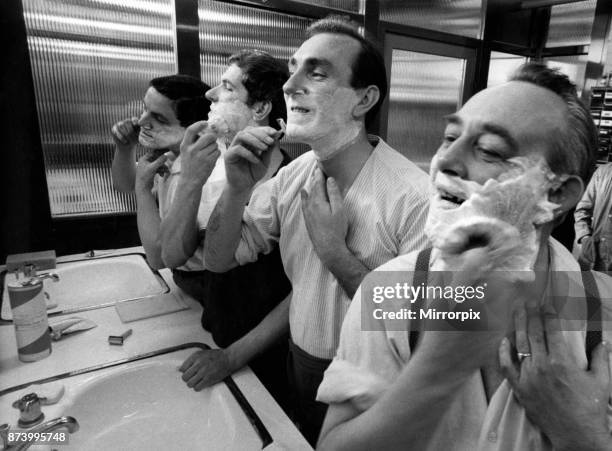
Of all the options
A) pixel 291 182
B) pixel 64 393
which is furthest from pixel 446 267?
pixel 64 393

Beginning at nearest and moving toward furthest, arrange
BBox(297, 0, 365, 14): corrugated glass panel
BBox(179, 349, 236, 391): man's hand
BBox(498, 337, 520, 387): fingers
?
1. BBox(498, 337, 520, 387): fingers
2. BBox(179, 349, 236, 391): man's hand
3. BBox(297, 0, 365, 14): corrugated glass panel

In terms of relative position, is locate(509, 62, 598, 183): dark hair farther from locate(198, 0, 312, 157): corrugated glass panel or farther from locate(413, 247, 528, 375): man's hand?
locate(198, 0, 312, 157): corrugated glass panel

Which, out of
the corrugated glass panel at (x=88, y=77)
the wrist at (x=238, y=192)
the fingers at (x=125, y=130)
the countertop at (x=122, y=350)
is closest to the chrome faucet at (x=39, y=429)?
the countertop at (x=122, y=350)

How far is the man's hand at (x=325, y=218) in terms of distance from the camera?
2.86ft

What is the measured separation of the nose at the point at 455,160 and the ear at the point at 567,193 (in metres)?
0.14

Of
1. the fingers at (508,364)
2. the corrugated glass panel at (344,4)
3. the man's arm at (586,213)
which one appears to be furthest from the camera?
the man's arm at (586,213)

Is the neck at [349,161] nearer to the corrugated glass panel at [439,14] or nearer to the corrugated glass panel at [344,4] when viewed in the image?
the corrugated glass panel at [344,4]

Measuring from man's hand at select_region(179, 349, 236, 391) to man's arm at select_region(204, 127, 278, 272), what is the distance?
0.77ft

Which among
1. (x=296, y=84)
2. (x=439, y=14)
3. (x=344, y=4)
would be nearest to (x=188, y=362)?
(x=296, y=84)

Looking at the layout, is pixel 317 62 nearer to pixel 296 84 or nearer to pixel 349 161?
pixel 296 84

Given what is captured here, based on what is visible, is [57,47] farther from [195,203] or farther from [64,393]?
[64,393]

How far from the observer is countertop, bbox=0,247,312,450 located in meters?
0.83

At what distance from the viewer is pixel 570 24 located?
3.42m

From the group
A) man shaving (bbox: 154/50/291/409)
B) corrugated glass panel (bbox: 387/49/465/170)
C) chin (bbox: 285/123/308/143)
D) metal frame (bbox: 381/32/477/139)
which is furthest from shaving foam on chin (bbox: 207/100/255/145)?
corrugated glass panel (bbox: 387/49/465/170)
